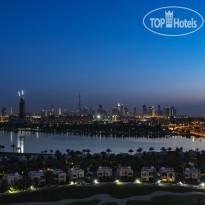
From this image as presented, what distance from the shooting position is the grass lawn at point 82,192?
11.6m

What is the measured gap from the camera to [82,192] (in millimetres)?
12523

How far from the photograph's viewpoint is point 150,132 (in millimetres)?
56281

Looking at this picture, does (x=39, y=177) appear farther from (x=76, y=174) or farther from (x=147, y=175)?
(x=147, y=175)

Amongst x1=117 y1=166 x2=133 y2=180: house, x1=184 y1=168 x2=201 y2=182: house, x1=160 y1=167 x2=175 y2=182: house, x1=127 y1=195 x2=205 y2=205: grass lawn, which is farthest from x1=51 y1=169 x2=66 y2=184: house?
x1=184 y1=168 x2=201 y2=182: house

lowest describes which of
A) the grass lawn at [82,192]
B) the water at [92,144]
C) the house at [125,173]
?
the water at [92,144]

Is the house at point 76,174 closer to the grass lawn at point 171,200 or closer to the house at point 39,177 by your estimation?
the house at point 39,177

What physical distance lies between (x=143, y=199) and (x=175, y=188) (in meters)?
2.08

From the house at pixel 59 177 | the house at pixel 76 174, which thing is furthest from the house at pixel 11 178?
the house at pixel 76 174

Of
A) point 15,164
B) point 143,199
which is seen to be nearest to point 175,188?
point 143,199

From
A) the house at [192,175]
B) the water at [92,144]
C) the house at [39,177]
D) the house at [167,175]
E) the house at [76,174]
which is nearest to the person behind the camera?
the house at [39,177]

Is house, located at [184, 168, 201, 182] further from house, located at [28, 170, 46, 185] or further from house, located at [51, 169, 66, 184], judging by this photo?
house, located at [28, 170, 46, 185]

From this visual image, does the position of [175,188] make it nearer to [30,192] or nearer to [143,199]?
[143,199]

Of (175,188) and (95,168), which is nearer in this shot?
(175,188)

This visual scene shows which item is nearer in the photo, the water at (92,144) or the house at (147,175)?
the house at (147,175)
